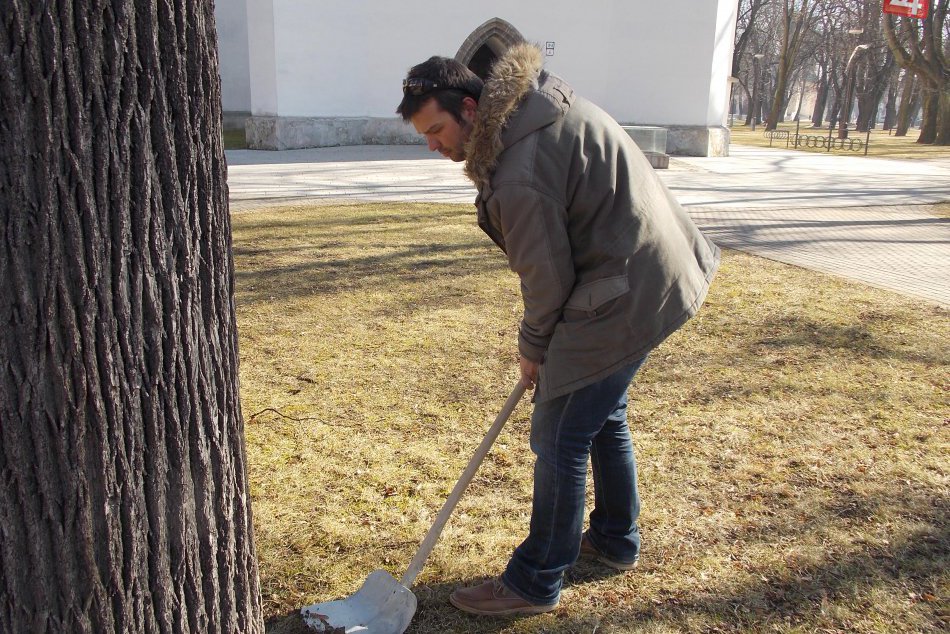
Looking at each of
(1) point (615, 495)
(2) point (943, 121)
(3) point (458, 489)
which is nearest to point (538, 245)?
(3) point (458, 489)

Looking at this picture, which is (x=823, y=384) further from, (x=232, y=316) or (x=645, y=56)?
(x=645, y=56)

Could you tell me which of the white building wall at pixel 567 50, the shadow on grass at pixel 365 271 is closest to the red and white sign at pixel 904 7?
the white building wall at pixel 567 50

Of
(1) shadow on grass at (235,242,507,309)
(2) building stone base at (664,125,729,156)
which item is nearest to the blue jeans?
(1) shadow on grass at (235,242,507,309)

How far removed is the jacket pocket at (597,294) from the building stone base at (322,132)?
17761 mm

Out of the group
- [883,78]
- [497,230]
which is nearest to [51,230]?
[497,230]

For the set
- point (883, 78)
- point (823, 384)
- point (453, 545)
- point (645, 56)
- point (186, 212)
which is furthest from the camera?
point (883, 78)

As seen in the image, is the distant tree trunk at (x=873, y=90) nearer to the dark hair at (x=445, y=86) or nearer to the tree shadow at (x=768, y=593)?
the tree shadow at (x=768, y=593)

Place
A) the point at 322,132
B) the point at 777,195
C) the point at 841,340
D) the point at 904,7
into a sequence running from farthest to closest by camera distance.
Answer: the point at 322,132
the point at 904,7
the point at 777,195
the point at 841,340

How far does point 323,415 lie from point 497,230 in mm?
1999

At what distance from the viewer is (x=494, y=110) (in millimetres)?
1955

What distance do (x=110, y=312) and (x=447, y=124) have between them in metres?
0.95

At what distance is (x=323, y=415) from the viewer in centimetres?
382

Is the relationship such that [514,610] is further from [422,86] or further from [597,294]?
[422,86]

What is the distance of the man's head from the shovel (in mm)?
773
